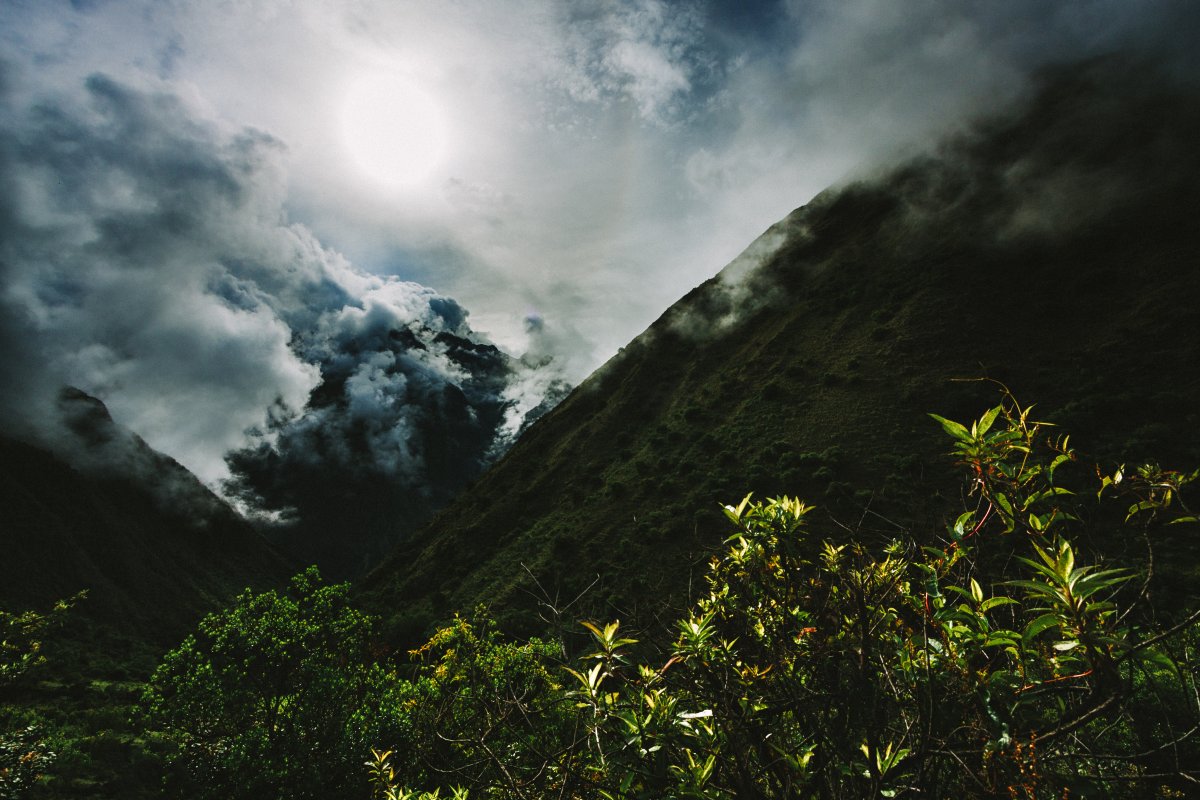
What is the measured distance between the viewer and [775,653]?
2764mm

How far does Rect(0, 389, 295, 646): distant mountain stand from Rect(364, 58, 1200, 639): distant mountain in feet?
142

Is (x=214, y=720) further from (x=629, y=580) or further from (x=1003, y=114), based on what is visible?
(x=1003, y=114)

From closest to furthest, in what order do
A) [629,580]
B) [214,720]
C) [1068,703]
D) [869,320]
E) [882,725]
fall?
[1068,703], [882,725], [214,720], [629,580], [869,320]

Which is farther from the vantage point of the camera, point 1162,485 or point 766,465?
point 766,465

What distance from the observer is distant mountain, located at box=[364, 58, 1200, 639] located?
28094mm

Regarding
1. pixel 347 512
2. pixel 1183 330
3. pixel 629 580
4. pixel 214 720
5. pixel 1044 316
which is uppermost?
pixel 347 512

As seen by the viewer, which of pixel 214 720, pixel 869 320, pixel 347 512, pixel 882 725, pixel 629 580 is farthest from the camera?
pixel 347 512

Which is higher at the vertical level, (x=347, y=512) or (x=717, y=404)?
(x=347, y=512)

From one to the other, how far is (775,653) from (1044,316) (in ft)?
152

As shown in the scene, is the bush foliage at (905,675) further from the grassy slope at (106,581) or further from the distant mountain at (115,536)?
the distant mountain at (115,536)

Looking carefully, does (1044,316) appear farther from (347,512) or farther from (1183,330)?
(347,512)

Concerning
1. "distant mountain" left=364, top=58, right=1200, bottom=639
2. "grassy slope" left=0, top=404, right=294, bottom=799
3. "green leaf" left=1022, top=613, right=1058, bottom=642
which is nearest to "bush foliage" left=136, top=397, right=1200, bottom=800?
"green leaf" left=1022, top=613, right=1058, bottom=642

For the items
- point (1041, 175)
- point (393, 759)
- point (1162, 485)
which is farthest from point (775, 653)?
point (1041, 175)

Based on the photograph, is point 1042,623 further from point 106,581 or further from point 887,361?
point 106,581
